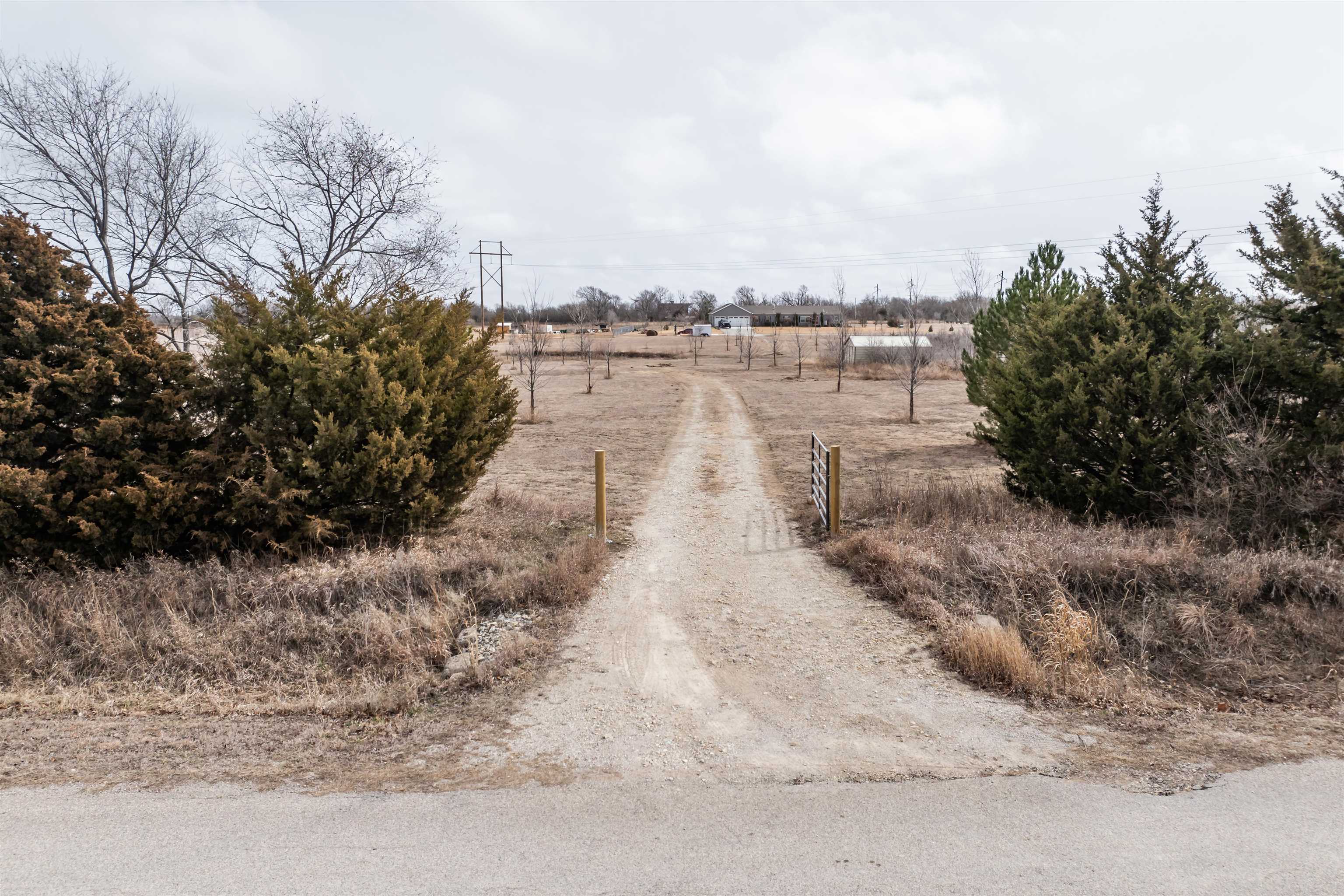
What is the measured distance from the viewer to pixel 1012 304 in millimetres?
18688

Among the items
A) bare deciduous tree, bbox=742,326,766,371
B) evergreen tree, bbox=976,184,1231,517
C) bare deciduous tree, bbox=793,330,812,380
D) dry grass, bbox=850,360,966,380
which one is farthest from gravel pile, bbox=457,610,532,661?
bare deciduous tree, bbox=793,330,812,380

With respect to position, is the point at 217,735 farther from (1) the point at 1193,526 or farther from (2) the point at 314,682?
(1) the point at 1193,526

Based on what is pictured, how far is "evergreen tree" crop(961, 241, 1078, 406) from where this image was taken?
1759 centimetres

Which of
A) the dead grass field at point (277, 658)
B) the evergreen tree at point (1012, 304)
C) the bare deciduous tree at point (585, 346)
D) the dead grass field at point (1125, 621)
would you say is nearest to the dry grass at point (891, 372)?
the bare deciduous tree at point (585, 346)

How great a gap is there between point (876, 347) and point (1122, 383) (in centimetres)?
4185

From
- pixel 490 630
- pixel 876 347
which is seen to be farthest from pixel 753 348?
pixel 490 630

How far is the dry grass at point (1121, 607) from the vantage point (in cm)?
Answer: 604

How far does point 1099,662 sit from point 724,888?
14.7 feet

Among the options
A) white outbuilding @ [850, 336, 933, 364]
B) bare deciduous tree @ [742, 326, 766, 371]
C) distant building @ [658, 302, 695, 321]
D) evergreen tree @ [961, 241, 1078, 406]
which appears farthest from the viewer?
distant building @ [658, 302, 695, 321]

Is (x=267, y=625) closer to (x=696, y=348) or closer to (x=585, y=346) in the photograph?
(x=585, y=346)

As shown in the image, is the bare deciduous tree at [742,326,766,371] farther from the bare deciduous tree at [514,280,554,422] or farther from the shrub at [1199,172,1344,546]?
the shrub at [1199,172,1344,546]

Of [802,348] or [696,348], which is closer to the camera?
[696,348]

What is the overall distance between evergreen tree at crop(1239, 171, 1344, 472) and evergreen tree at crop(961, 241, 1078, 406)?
6919 millimetres

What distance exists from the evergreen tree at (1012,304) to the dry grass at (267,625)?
12621 millimetres
